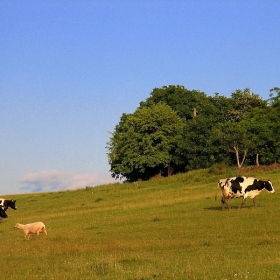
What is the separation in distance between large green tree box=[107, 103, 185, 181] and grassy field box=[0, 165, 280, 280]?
26127mm

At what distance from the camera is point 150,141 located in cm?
7112

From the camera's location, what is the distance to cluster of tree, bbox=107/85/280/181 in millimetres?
64812

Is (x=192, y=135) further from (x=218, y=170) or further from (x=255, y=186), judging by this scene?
(x=255, y=186)

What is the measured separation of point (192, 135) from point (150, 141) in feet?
19.9

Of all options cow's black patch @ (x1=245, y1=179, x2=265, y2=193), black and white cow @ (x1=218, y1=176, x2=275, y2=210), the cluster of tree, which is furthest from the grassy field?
the cluster of tree

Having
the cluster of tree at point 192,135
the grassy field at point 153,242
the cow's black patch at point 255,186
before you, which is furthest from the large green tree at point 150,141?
the cow's black patch at point 255,186

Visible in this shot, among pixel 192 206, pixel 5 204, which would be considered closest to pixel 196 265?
pixel 192 206

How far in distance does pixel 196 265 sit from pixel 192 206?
1989cm

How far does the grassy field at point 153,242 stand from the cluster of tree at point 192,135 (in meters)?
20.5

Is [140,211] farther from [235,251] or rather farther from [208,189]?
[235,251]

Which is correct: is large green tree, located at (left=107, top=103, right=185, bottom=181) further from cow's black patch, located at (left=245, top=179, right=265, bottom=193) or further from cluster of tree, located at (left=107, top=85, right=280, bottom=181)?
cow's black patch, located at (left=245, top=179, right=265, bottom=193)

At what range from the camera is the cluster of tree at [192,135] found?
6481 cm

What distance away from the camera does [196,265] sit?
1592cm

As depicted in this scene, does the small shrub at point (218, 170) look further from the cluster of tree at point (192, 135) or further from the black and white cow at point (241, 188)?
the black and white cow at point (241, 188)
